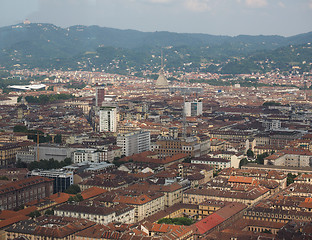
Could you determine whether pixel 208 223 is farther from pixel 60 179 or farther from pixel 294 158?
pixel 294 158

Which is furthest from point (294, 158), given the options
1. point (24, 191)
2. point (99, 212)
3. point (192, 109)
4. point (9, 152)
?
point (192, 109)

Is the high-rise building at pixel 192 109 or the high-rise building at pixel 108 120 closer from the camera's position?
the high-rise building at pixel 108 120

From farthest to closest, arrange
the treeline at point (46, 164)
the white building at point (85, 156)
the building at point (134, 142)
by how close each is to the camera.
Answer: the building at point (134, 142), the white building at point (85, 156), the treeline at point (46, 164)

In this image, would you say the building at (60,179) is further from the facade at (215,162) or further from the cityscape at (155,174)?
the facade at (215,162)

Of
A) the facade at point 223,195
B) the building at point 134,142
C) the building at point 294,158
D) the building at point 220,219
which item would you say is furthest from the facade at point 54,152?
the building at point 220,219

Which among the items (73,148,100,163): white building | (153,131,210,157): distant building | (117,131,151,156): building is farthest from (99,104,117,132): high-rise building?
(73,148,100,163): white building

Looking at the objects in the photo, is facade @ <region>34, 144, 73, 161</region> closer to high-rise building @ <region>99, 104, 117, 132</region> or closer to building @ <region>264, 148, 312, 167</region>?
high-rise building @ <region>99, 104, 117, 132</region>
